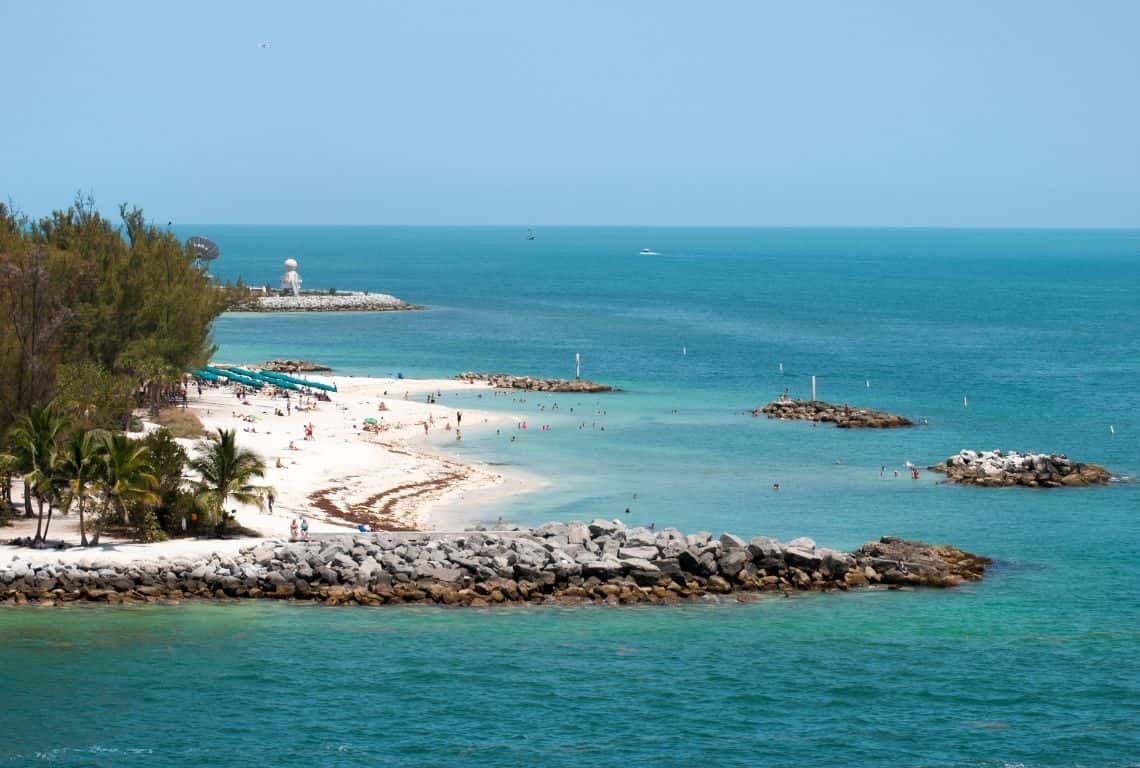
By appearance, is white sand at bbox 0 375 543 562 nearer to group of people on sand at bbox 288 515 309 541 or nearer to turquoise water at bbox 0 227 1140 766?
group of people on sand at bbox 288 515 309 541

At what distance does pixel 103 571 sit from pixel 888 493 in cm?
3628

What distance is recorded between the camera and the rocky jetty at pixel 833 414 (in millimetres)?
90438

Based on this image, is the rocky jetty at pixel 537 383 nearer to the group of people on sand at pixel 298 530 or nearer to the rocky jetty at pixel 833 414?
the rocky jetty at pixel 833 414

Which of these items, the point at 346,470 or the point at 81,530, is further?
the point at 346,470

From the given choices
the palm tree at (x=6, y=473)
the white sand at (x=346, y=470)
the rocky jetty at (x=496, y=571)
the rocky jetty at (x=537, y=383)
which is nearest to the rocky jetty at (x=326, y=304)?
the rocky jetty at (x=537, y=383)

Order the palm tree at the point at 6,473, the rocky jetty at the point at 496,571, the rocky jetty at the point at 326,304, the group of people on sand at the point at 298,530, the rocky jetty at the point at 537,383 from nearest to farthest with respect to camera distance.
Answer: the rocky jetty at the point at 496,571 < the palm tree at the point at 6,473 < the group of people on sand at the point at 298,530 < the rocky jetty at the point at 537,383 < the rocky jetty at the point at 326,304

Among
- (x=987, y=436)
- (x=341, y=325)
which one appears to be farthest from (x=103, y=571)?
(x=341, y=325)

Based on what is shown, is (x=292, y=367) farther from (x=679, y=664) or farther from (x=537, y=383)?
(x=679, y=664)

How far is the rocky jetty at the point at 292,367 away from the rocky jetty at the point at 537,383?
1085 cm

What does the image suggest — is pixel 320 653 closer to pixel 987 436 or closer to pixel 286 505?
pixel 286 505

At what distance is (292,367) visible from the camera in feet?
370

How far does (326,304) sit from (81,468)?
12808cm

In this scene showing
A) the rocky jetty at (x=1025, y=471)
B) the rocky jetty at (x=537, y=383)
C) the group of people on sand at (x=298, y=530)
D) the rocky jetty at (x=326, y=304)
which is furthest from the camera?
the rocky jetty at (x=326, y=304)

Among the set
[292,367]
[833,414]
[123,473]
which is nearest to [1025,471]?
[833,414]
